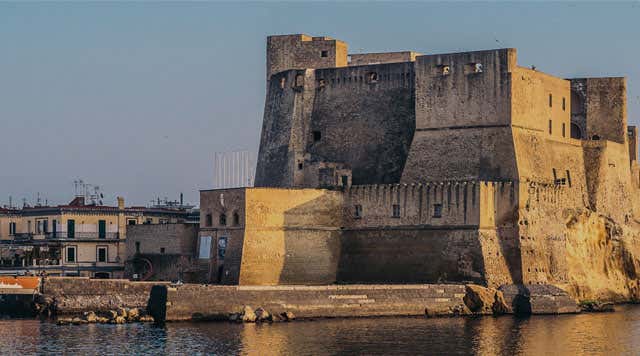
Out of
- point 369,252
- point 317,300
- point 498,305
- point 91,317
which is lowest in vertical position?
point 91,317

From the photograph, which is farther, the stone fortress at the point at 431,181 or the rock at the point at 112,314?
the stone fortress at the point at 431,181

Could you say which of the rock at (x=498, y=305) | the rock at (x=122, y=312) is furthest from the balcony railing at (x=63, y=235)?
the rock at (x=498, y=305)

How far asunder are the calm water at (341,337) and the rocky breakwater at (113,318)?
3.12ft

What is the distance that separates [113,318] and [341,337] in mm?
9245

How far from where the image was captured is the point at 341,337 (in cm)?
4453

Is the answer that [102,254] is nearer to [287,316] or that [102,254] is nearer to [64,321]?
[64,321]

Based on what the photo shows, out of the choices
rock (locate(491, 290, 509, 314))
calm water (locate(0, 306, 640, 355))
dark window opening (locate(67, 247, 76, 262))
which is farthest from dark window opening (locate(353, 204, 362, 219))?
dark window opening (locate(67, 247, 76, 262))

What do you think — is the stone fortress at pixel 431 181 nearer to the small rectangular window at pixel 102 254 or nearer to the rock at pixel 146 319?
the rock at pixel 146 319

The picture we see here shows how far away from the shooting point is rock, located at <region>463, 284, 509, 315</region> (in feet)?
172

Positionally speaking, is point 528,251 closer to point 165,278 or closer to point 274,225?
point 274,225

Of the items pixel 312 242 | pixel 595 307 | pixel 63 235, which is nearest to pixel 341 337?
pixel 312 242

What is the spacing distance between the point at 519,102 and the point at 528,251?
20.8 feet

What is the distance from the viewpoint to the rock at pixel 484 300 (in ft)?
172

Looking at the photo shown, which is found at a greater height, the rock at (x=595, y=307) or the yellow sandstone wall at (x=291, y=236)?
the yellow sandstone wall at (x=291, y=236)
